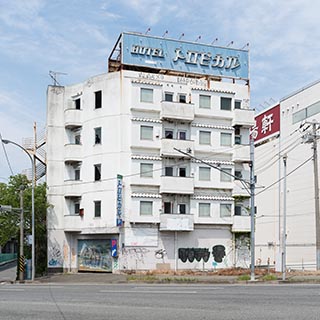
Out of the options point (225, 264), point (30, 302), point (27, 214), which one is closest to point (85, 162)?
point (27, 214)

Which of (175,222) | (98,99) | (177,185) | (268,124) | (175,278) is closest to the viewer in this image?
(175,278)

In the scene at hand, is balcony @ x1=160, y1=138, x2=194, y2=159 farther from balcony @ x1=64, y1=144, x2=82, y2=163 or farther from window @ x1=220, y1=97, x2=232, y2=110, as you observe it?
balcony @ x1=64, y1=144, x2=82, y2=163

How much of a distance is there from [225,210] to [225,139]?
5595mm

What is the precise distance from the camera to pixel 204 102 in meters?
45.0

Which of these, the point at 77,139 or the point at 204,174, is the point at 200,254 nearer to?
the point at 204,174

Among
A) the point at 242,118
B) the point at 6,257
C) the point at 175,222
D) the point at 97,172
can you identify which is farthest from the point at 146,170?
the point at 6,257

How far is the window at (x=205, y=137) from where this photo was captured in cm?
4462

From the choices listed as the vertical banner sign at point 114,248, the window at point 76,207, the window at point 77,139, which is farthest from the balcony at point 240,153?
the window at point 76,207

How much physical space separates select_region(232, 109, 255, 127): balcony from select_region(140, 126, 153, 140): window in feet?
22.9

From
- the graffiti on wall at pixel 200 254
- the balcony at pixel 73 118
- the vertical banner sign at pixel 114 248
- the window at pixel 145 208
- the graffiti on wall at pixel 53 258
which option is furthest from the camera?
the balcony at pixel 73 118

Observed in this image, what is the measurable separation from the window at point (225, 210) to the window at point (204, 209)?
1.15 m

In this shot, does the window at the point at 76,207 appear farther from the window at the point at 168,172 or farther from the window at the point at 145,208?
the window at the point at 168,172

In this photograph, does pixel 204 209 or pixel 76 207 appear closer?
pixel 204 209

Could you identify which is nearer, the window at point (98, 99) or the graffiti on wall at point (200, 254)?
the graffiti on wall at point (200, 254)
